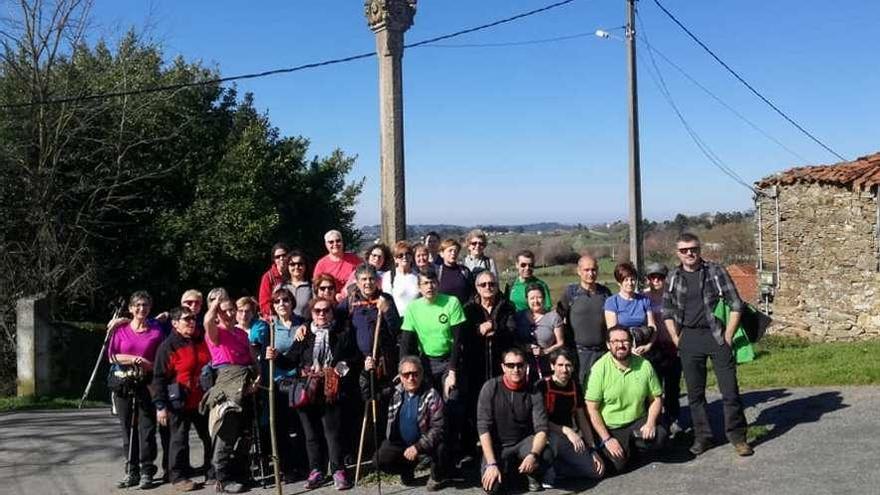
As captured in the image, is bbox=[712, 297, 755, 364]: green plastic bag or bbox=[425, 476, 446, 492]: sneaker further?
bbox=[712, 297, 755, 364]: green plastic bag

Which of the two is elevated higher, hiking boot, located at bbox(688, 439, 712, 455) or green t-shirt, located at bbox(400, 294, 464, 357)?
green t-shirt, located at bbox(400, 294, 464, 357)

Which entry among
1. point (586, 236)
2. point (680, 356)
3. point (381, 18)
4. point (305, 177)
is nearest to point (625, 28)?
point (381, 18)

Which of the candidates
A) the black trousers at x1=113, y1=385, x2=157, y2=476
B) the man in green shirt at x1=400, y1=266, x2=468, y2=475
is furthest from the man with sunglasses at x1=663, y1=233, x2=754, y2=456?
the black trousers at x1=113, y1=385, x2=157, y2=476

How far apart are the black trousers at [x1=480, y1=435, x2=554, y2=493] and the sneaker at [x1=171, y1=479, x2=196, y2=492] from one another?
95.1 inches

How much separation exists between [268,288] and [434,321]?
196 centimetres

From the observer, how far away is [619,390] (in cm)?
651

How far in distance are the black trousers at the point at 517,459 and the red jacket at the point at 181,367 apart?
2.47 m

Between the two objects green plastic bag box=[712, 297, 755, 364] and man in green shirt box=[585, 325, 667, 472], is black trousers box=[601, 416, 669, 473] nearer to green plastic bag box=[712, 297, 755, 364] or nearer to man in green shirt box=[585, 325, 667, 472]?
man in green shirt box=[585, 325, 667, 472]

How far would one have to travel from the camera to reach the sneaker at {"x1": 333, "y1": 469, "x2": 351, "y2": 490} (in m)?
6.42

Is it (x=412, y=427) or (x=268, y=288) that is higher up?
(x=268, y=288)

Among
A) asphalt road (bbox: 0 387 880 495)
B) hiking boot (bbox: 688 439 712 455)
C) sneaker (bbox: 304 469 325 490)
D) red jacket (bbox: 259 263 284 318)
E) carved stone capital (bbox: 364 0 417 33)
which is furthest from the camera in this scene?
carved stone capital (bbox: 364 0 417 33)

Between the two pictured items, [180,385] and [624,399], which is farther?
[180,385]

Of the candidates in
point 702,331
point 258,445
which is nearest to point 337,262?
point 258,445

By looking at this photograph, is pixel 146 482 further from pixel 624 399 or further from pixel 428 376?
pixel 624 399
